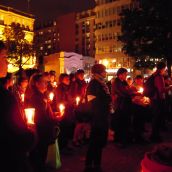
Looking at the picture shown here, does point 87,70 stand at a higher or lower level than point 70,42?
lower

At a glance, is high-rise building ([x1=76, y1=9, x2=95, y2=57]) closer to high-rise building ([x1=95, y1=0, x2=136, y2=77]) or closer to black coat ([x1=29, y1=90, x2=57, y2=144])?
high-rise building ([x1=95, y1=0, x2=136, y2=77])

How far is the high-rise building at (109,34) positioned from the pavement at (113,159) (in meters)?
66.6

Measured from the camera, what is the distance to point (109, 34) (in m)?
80.2

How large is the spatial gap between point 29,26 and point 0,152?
81241 millimetres

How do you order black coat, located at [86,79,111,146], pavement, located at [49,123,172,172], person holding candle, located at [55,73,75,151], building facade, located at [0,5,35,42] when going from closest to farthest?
black coat, located at [86,79,111,146]
pavement, located at [49,123,172,172]
person holding candle, located at [55,73,75,151]
building facade, located at [0,5,35,42]

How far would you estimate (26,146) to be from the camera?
2.64 m

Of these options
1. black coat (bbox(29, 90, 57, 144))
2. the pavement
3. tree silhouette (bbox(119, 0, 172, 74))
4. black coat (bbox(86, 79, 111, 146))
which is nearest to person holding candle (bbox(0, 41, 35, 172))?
black coat (bbox(29, 90, 57, 144))

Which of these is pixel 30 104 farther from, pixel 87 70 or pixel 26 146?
pixel 87 70

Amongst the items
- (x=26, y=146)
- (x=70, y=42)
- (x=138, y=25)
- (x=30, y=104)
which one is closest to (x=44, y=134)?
(x=30, y=104)

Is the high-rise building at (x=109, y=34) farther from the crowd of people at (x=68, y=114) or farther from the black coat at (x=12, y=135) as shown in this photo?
the black coat at (x=12, y=135)

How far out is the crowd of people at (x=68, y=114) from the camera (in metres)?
2.59

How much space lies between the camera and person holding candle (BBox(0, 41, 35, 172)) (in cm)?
251

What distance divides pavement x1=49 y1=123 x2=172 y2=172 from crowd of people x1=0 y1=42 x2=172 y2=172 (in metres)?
0.29

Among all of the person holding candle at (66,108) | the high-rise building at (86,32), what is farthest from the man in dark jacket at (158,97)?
the high-rise building at (86,32)
